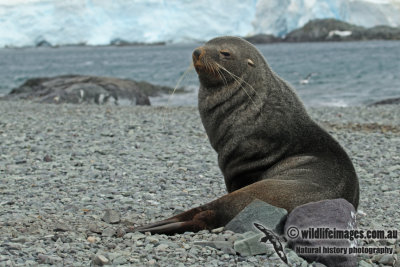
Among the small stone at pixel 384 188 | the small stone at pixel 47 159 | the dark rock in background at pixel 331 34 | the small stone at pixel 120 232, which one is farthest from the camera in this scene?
the dark rock in background at pixel 331 34

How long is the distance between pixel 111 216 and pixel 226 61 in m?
1.62

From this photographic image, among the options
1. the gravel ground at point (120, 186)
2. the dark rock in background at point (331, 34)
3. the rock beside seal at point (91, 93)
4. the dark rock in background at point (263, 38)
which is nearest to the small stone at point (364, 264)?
the gravel ground at point (120, 186)

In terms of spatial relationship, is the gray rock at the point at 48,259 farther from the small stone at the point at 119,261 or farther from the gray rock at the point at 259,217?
the gray rock at the point at 259,217

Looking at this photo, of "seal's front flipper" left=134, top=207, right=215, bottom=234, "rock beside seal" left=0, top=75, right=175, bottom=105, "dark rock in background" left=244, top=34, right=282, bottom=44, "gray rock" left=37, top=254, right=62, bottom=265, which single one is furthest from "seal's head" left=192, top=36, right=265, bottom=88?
"dark rock in background" left=244, top=34, right=282, bottom=44

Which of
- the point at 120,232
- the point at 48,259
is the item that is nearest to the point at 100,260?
the point at 48,259

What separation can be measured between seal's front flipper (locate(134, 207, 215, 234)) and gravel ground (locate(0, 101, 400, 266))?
0.27 ft

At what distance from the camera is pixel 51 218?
14.2 feet

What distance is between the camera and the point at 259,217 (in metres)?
3.80

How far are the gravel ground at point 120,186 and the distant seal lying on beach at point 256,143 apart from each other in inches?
15.3

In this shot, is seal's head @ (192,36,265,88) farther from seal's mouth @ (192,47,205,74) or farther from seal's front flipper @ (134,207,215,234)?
seal's front flipper @ (134,207,215,234)

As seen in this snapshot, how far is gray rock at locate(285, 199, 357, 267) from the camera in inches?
134

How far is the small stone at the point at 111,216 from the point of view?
4.32 meters

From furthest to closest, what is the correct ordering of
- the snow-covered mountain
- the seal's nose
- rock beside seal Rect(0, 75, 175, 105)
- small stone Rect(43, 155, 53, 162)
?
1. the snow-covered mountain
2. rock beside seal Rect(0, 75, 175, 105)
3. small stone Rect(43, 155, 53, 162)
4. the seal's nose

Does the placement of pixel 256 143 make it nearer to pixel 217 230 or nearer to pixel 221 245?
pixel 217 230
